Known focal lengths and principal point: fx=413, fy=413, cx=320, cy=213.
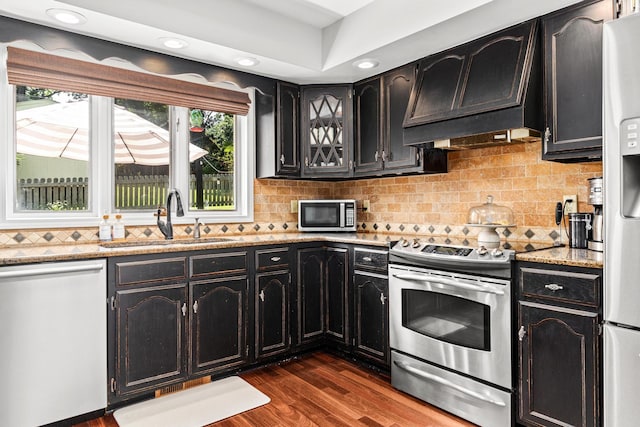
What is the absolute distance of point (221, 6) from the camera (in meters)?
2.70

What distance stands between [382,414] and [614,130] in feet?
6.12

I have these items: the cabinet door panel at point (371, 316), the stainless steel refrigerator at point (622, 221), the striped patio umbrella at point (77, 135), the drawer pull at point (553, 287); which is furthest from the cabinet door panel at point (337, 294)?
the stainless steel refrigerator at point (622, 221)

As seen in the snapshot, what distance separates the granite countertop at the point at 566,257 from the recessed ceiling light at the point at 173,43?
2.39 m

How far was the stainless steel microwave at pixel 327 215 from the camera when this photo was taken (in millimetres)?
3662

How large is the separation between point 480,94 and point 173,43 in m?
1.98

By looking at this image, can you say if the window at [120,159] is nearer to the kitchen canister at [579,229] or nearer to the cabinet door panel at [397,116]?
the cabinet door panel at [397,116]

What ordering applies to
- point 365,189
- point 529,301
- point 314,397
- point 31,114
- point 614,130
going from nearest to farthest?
point 614,130, point 529,301, point 314,397, point 31,114, point 365,189

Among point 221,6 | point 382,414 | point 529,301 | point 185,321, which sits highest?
point 221,6

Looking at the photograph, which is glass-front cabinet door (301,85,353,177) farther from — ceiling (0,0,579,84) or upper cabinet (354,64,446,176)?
ceiling (0,0,579,84)

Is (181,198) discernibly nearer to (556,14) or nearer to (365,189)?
(365,189)

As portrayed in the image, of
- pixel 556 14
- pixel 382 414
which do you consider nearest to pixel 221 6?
pixel 556 14

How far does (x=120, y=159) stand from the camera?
3102 mm

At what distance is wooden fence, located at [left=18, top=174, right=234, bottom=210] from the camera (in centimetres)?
278

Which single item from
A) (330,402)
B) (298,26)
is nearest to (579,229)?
(330,402)
